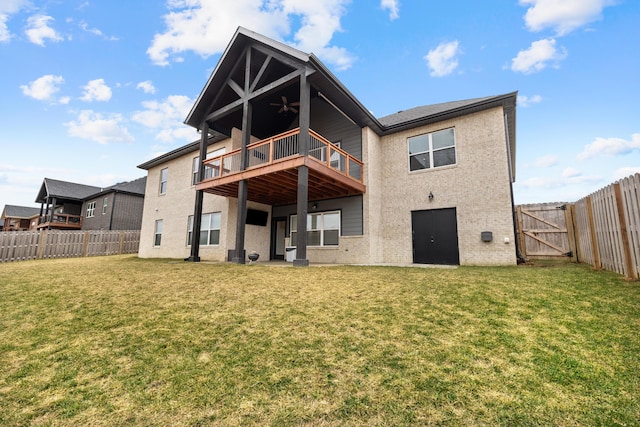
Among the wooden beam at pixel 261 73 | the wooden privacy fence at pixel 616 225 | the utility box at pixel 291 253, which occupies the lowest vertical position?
the utility box at pixel 291 253

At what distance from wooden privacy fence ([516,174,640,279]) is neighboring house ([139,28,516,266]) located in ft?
7.48

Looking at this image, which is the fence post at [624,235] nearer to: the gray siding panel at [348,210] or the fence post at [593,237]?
the fence post at [593,237]

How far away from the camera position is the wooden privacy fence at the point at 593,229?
493cm

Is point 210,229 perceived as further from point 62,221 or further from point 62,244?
point 62,221

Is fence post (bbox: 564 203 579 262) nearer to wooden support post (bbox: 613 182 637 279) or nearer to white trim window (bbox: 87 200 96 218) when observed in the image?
wooden support post (bbox: 613 182 637 279)

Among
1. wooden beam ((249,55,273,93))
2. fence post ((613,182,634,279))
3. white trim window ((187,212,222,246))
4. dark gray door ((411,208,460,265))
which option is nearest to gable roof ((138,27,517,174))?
wooden beam ((249,55,273,93))

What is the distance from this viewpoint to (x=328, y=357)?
2654 millimetres

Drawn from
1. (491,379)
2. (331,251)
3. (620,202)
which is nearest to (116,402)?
(491,379)

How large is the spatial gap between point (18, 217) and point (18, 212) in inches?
62.9

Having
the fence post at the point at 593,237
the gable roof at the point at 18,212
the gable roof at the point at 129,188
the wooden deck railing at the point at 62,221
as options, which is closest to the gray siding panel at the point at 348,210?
the fence post at the point at 593,237

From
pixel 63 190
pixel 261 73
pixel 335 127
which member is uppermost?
pixel 261 73

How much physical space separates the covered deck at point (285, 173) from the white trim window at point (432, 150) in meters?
2.36

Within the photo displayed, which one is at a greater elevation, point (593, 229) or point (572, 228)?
point (572, 228)

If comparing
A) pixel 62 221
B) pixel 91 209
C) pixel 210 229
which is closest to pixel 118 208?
pixel 91 209
